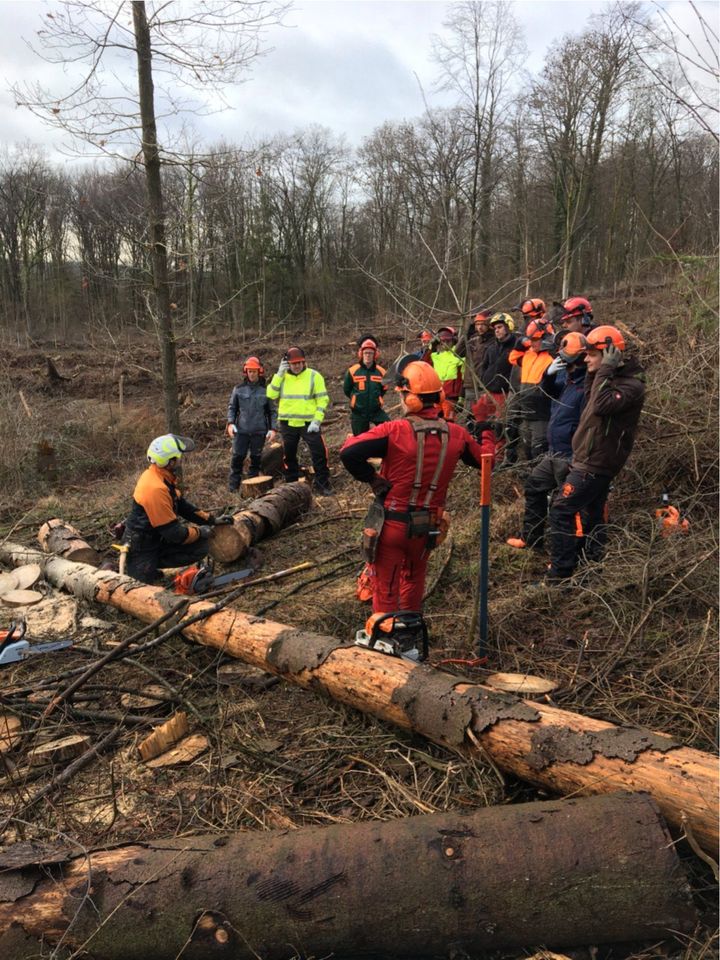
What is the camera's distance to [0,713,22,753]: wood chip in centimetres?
360

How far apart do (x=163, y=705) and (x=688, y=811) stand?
120 inches

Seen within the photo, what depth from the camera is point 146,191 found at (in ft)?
23.1

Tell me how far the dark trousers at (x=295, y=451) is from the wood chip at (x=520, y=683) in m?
5.25

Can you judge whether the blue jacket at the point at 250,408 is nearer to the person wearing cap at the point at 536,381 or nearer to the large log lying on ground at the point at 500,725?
the person wearing cap at the point at 536,381

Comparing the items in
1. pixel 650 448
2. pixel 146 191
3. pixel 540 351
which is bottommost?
pixel 650 448

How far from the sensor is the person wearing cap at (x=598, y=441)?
4848mm

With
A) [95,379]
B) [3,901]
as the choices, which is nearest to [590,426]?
Answer: [3,901]

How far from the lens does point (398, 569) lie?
4.43 metres

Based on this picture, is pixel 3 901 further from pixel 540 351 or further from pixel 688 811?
pixel 540 351

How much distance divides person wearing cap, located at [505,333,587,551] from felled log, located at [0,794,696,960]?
3664 millimetres

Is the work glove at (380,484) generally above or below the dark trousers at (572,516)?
above

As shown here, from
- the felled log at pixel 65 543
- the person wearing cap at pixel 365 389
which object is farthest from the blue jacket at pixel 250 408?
the felled log at pixel 65 543

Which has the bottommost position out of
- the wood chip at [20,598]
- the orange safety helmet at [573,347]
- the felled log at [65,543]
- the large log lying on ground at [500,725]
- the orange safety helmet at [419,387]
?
the wood chip at [20,598]

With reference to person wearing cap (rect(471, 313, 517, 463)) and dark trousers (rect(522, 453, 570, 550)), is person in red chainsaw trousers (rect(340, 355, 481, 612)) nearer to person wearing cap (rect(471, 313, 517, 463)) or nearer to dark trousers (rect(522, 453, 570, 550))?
dark trousers (rect(522, 453, 570, 550))
